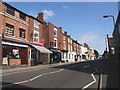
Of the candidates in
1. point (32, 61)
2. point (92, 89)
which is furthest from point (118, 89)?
point (32, 61)

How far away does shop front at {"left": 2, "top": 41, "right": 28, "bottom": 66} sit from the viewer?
21145 mm

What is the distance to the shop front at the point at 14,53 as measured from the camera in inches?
832

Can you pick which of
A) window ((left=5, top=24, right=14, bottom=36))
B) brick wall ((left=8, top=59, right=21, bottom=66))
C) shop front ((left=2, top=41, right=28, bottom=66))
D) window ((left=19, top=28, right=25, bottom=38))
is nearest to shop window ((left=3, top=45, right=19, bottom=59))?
shop front ((left=2, top=41, right=28, bottom=66))

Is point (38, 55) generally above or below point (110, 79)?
above

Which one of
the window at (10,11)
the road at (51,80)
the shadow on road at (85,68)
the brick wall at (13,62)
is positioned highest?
the window at (10,11)

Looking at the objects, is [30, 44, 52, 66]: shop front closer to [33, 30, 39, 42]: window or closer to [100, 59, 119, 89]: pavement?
[33, 30, 39, 42]: window

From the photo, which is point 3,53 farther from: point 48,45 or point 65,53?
point 65,53

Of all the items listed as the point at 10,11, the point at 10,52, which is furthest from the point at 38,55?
the point at 10,11

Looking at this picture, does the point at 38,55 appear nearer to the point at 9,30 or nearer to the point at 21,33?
the point at 21,33

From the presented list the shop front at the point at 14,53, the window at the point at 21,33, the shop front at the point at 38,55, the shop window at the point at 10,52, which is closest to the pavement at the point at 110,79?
the shop front at the point at 14,53

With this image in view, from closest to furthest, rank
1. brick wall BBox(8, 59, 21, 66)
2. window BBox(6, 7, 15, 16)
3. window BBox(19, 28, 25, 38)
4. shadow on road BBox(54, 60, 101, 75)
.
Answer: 1. shadow on road BBox(54, 60, 101, 75)
2. brick wall BBox(8, 59, 21, 66)
3. window BBox(6, 7, 15, 16)
4. window BBox(19, 28, 25, 38)

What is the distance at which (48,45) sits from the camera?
119 feet

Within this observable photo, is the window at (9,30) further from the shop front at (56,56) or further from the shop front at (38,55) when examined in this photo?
the shop front at (56,56)

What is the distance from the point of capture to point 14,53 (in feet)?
76.7
